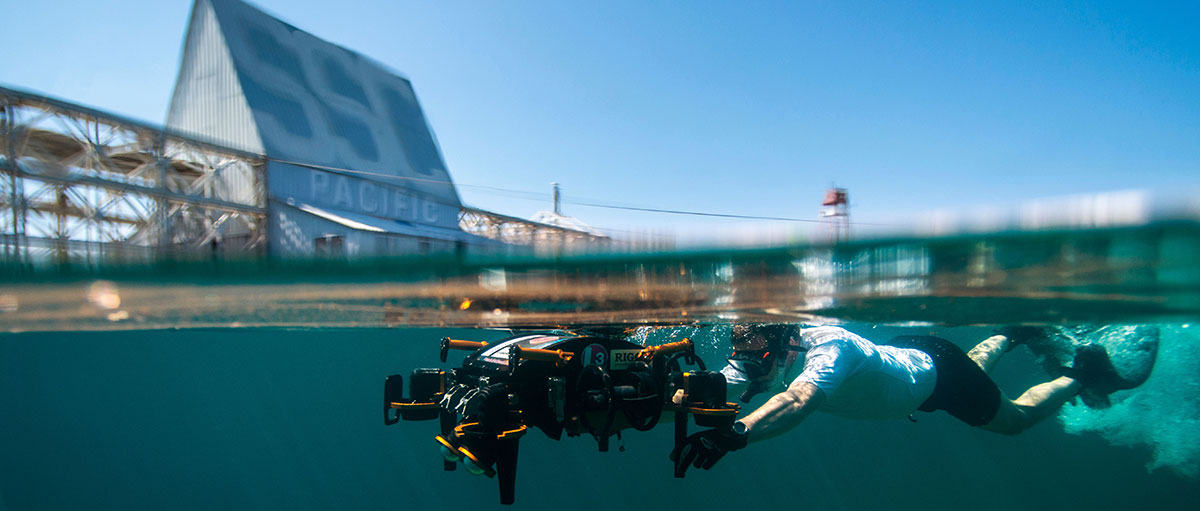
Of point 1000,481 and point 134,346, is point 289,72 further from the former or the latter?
point 1000,481

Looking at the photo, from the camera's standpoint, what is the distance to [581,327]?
26.0 feet

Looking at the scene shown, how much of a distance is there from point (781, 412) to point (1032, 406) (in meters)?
6.27

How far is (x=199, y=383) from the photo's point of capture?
28656 millimetres

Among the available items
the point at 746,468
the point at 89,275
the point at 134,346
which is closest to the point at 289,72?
the point at 134,346

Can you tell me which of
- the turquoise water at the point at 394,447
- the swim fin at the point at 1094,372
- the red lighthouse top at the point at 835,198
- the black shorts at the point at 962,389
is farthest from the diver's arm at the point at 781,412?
the red lighthouse top at the point at 835,198

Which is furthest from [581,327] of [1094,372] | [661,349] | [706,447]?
[1094,372]

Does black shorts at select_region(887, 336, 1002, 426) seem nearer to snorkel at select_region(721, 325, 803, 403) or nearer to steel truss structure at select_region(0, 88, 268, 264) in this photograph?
snorkel at select_region(721, 325, 803, 403)

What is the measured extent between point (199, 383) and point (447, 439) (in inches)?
1267

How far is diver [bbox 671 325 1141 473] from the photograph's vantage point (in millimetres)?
4637

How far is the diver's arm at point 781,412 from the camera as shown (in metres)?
4.52

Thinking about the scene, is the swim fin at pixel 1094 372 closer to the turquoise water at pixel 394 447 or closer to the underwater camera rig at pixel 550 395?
the turquoise water at pixel 394 447

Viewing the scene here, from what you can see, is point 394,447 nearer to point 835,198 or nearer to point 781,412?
point 835,198

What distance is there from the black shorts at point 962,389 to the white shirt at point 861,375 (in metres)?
0.30

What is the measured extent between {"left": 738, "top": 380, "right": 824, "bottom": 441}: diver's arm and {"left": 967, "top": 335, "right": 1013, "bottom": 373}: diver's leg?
4.86 m
